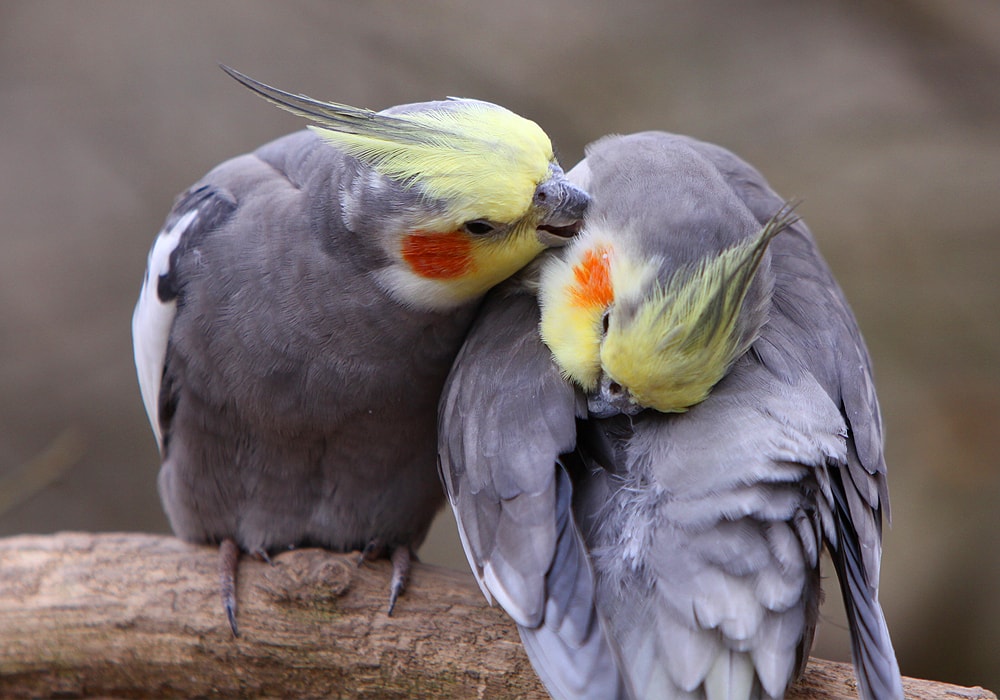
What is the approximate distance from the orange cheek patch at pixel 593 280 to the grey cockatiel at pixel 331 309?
136 millimetres

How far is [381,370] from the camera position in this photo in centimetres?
274

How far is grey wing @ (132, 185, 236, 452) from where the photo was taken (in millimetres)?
2953

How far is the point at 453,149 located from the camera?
2371 millimetres

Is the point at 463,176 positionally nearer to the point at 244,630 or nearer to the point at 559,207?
the point at 559,207

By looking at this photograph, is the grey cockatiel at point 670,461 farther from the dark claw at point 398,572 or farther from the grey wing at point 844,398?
the dark claw at point 398,572

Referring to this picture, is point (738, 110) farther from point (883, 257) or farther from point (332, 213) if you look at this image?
point (332, 213)

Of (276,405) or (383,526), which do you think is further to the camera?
(383,526)

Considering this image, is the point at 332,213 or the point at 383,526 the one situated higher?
the point at 332,213

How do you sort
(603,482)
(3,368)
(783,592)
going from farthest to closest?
(3,368) → (603,482) → (783,592)

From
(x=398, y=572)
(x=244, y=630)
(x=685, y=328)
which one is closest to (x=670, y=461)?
(x=685, y=328)

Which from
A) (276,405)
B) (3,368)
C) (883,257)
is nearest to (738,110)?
(883,257)

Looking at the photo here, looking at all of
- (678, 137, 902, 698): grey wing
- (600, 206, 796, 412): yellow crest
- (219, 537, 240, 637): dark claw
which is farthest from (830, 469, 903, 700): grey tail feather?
(219, 537, 240, 637): dark claw

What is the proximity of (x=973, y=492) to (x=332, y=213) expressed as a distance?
410 centimetres

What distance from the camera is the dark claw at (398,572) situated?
9.16 feet
